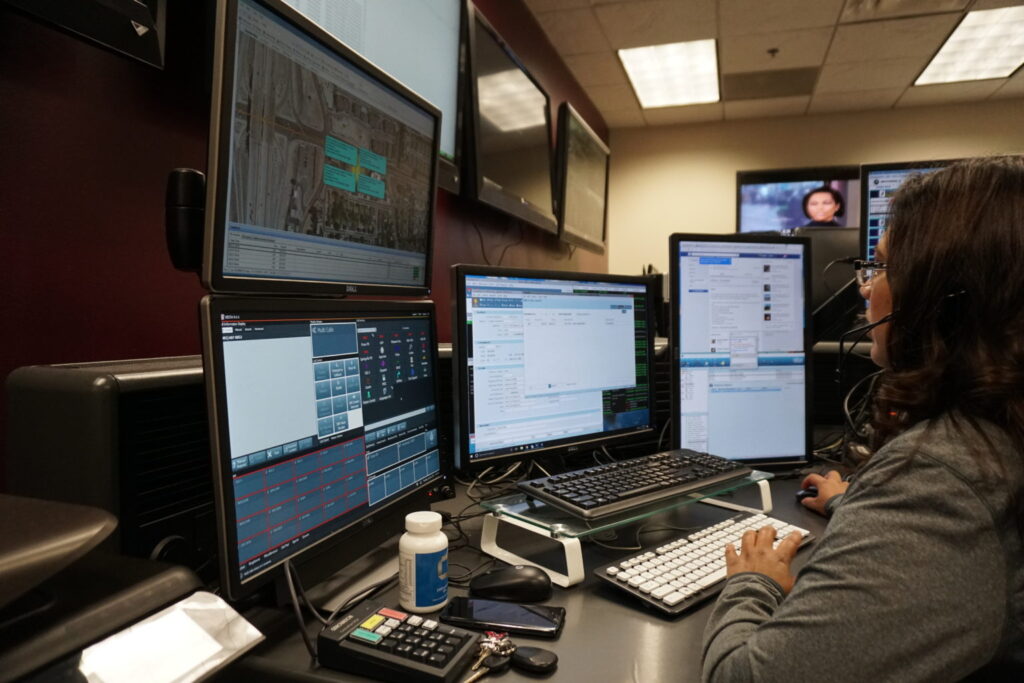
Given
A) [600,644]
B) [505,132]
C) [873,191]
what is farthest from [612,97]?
[600,644]

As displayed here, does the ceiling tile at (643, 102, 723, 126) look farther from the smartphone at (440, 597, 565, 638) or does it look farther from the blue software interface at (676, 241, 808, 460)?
the smartphone at (440, 597, 565, 638)

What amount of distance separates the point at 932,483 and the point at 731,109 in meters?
4.93

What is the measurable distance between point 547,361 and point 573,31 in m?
2.97

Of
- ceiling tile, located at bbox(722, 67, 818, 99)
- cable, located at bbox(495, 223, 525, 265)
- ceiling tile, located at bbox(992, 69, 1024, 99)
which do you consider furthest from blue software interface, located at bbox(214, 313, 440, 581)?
ceiling tile, located at bbox(992, 69, 1024, 99)

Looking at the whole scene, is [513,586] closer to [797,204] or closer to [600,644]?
[600,644]

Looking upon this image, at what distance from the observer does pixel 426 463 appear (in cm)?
104

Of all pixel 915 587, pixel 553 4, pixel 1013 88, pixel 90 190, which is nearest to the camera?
pixel 915 587

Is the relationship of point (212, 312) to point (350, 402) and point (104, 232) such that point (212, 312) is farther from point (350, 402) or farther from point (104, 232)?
point (104, 232)

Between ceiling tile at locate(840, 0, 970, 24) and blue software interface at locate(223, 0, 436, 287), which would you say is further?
ceiling tile at locate(840, 0, 970, 24)

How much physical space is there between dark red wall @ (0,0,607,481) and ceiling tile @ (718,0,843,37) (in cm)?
304

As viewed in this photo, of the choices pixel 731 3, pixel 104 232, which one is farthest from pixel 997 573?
pixel 731 3

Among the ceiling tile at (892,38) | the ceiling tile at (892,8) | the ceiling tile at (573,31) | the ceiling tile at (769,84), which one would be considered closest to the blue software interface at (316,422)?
the ceiling tile at (573,31)

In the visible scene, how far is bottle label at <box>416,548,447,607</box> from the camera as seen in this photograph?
772 millimetres

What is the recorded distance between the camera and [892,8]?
330cm
